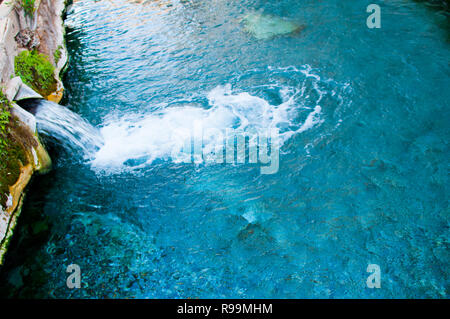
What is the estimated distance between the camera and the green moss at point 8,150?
185 inches

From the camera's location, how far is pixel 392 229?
3979 mm

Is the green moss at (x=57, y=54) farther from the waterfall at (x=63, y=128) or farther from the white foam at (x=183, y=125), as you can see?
the white foam at (x=183, y=125)

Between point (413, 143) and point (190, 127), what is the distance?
353cm

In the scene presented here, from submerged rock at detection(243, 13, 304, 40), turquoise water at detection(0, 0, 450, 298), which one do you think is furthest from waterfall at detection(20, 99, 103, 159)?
submerged rock at detection(243, 13, 304, 40)

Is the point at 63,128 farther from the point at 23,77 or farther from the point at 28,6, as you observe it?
the point at 28,6

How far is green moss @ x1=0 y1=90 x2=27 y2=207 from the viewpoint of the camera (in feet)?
15.4

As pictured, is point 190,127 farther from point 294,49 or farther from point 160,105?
point 294,49

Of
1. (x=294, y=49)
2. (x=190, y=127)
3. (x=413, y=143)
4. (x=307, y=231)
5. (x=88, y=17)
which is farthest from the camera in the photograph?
(x=88, y=17)

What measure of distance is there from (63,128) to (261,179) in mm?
3391

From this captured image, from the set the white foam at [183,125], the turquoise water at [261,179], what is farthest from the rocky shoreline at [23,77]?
the white foam at [183,125]

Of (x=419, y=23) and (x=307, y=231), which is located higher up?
(x=419, y=23)

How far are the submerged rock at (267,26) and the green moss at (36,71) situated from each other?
4.55 metres

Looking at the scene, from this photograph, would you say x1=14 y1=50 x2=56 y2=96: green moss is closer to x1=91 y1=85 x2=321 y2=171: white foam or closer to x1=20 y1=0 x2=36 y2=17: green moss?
x1=20 y1=0 x2=36 y2=17: green moss

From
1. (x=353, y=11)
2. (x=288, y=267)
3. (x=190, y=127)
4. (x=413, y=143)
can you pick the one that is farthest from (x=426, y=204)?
(x=353, y=11)
